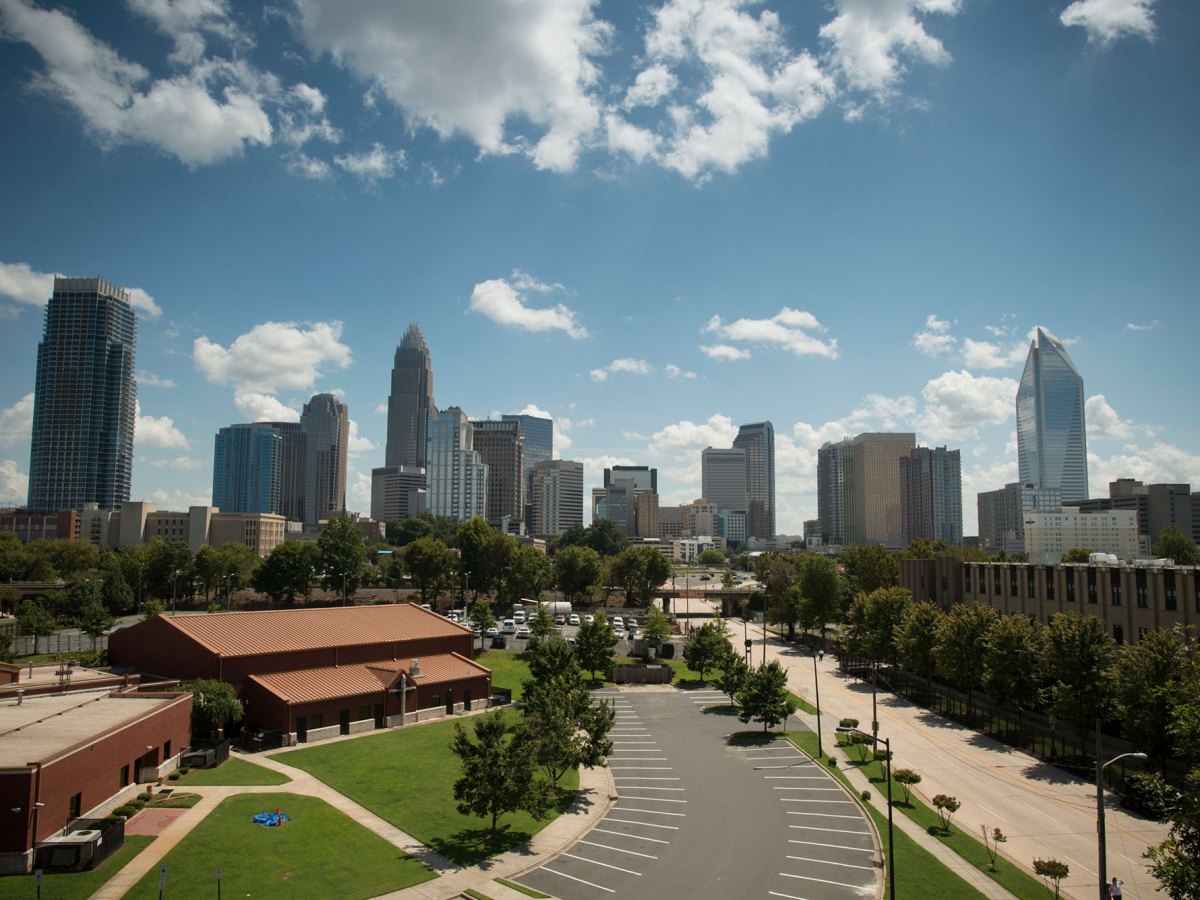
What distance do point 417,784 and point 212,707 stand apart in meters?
15.8

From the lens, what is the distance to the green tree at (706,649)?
7544 cm

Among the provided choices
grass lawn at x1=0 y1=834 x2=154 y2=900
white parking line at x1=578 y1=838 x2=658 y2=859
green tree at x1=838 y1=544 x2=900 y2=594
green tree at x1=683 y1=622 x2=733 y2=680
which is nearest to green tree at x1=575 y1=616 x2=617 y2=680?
green tree at x1=683 y1=622 x2=733 y2=680

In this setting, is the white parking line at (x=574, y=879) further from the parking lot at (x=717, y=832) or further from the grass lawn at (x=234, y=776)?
the grass lawn at (x=234, y=776)

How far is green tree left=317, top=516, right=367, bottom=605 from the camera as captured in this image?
125562mm

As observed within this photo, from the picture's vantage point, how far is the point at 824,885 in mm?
31359

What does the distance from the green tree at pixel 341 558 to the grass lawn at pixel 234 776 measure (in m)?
79.7

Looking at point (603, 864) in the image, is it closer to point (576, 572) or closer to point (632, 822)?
point (632, 822)

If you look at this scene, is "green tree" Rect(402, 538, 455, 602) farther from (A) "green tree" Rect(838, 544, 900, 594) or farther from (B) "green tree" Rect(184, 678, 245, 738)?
(B) "green tree" Rect(184, 678, 245, 738)

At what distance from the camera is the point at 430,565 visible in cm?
12506

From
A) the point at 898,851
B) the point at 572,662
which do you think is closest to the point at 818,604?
the point at 572,662

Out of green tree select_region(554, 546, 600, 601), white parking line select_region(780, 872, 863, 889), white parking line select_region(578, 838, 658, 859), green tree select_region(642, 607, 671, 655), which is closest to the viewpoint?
white parking line select_region(780, 872, 863, 889)

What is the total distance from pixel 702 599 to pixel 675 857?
131209mm

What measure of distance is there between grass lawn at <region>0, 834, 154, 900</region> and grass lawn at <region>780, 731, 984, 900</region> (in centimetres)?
3049

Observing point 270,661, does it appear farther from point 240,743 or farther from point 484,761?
point 484,761
